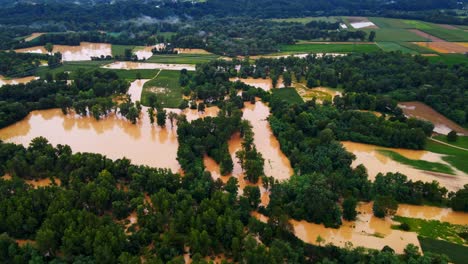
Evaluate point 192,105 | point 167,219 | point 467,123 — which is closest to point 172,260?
point 167,219

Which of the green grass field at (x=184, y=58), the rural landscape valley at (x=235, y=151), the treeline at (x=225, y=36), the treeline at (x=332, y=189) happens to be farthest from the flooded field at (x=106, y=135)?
the treeline at (x=225, y=36)

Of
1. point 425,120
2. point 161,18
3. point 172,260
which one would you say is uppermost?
point 161,18

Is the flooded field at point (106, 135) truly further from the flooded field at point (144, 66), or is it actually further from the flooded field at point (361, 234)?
the flooded field at point (144, 66)

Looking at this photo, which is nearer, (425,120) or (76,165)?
(76,165)

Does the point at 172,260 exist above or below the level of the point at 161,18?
below

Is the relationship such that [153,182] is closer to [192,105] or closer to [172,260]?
[172,260]

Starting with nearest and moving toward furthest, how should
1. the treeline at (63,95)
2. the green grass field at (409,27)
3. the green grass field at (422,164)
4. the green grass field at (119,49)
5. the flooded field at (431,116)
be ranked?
the green grass field at (422,164)
the flooded field at (431,116)
the treeline at (63,95)
the green grass field at (119,49)
the green grass field at (409,27)

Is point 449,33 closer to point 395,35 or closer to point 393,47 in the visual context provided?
point 395,35
